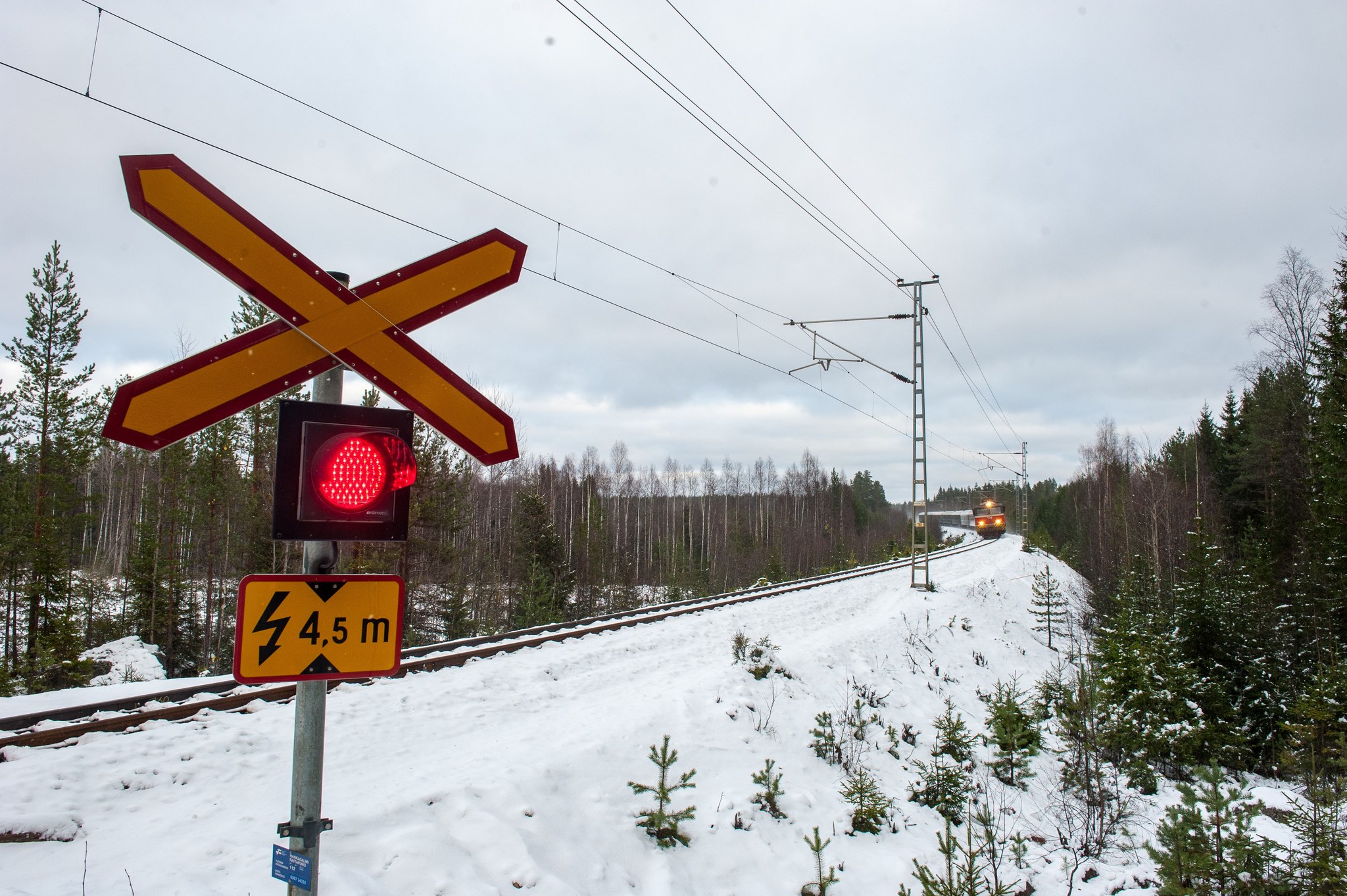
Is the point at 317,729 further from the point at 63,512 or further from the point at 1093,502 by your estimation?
the point at 1093,502

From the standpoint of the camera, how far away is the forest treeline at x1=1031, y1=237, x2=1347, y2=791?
38.6ft

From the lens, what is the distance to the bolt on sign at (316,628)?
1.72 m

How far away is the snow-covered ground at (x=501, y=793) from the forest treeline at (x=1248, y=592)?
3.19 m

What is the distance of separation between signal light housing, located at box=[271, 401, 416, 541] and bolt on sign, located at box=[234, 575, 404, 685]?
0.14 meters

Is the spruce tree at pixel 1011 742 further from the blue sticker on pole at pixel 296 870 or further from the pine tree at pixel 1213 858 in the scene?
the blue sticker on pole at pixel 296 870

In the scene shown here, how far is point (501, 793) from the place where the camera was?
5.27m

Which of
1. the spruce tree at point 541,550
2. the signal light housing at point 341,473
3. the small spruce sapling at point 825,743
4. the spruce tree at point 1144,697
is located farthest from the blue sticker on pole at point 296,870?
the spruce tree at point 541,550

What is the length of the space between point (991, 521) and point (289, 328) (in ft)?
258

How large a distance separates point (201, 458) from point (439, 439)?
984cm

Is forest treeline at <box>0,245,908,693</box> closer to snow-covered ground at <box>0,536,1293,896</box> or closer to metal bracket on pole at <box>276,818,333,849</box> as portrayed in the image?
snow-covered ground at <box>0,536,1293,896</box>

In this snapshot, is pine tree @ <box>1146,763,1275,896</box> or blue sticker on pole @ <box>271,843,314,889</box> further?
pine tree @ <box>1146,763,1275,896</box>

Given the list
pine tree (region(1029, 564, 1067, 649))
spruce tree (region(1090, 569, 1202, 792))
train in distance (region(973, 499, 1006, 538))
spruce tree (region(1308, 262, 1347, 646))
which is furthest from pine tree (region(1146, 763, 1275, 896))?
train in distance (region(973, 499, 1006, 538))

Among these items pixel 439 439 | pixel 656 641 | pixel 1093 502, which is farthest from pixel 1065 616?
pixel 1093 502

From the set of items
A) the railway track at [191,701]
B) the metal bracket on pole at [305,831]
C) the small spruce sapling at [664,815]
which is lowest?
the small spruce sapling at [664,815]
